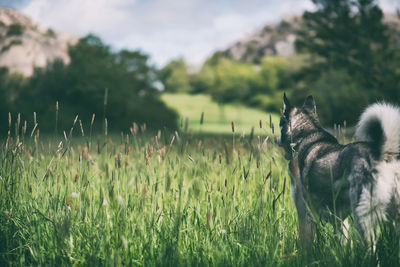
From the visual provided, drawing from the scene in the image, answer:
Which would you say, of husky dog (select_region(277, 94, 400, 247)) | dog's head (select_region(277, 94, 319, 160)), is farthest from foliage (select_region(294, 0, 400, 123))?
→ husky dog (select_region(277, 94, 400, 247))

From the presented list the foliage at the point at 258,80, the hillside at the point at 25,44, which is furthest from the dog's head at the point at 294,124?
the foliage at the point at 258,80

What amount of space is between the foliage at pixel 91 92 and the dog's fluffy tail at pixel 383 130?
1126 centimetres

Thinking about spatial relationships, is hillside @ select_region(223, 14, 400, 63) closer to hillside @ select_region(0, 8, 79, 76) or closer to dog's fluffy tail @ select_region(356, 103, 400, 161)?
hillside @ select_region(0, 8, 79, 76)

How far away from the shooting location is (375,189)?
2.17 metres

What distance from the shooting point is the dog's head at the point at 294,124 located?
329 centimetres

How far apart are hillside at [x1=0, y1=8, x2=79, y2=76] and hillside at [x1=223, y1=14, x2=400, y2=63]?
3474 cm

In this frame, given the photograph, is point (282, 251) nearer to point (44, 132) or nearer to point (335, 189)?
point (335, 189)

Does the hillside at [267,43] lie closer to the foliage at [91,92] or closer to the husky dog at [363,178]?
the foliage at [91,92]

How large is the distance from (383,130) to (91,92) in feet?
43.8

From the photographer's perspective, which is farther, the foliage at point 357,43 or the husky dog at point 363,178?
the foliage at point 357,43

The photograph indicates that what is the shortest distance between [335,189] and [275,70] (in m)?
31.1

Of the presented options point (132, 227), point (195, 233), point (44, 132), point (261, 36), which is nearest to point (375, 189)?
point (195, 233)

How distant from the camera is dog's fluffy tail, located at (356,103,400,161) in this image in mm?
2221

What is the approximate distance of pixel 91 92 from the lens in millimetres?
14070
